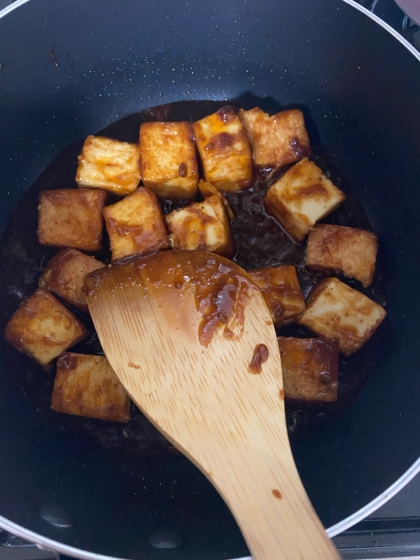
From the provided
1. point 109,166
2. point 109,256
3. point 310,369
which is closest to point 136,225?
point 109,256

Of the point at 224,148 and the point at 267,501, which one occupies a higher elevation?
the point at 224,148

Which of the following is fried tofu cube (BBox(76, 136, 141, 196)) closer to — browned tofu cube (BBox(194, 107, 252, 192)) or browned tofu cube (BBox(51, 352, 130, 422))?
browned tofu cube (BBox(194, 107, 252, 192))

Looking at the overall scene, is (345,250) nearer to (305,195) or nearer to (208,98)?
(305,195)

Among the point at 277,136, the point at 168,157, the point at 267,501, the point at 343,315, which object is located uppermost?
the point at 168,157

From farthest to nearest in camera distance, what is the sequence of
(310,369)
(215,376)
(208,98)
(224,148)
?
(208,98) < (224,148) < (310,369) < (215,376)

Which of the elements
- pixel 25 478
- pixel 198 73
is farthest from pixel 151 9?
pixel 25 478

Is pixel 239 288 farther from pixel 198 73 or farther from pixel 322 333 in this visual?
pixel 198 73

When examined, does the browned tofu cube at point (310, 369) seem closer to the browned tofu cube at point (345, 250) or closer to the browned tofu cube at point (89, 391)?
the browned tofu cube at point (345, 250)

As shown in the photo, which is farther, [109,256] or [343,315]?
[109,256]
